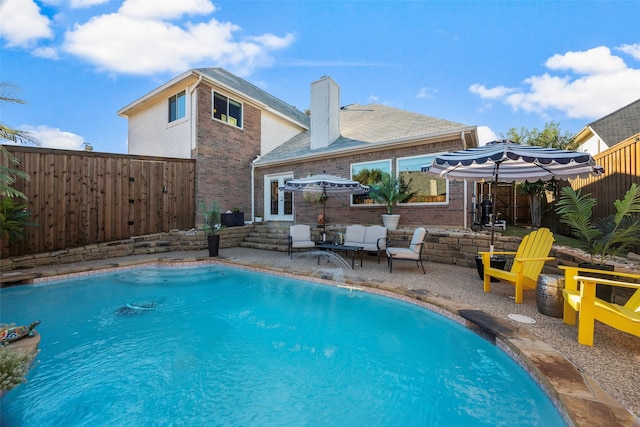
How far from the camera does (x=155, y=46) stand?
9617mm

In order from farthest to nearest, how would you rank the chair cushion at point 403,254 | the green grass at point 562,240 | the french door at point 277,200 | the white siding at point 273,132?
the white siding at point 273,132 → the french door at point 277,200 → the green grass at point 562,240 → the chair cushion at point 403,254

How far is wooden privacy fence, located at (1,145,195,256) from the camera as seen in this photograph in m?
7.60

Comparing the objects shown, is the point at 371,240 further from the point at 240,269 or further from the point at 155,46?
the point at 155,46

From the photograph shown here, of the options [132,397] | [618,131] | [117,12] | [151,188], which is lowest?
[132,397]

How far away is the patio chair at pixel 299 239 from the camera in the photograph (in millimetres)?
8531

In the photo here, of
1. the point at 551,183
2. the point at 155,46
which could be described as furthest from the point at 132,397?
the point at 551,183

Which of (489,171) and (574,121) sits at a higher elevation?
(574,121)

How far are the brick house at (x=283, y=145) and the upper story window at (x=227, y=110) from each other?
1.7 inches

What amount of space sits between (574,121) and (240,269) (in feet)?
69.2

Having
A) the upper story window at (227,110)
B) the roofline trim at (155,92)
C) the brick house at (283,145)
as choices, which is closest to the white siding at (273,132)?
the brick house at (283,145)

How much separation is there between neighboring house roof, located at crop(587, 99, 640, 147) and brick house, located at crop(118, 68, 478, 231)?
8.70 metres

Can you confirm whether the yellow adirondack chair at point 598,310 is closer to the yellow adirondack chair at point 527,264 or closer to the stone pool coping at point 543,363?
the stone pool coping at point 543,363

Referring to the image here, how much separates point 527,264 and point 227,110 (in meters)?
11.8

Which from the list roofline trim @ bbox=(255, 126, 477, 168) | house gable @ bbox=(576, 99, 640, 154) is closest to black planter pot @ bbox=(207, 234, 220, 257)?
roofline trim @ bbox=(255, 126, 477, 168)
